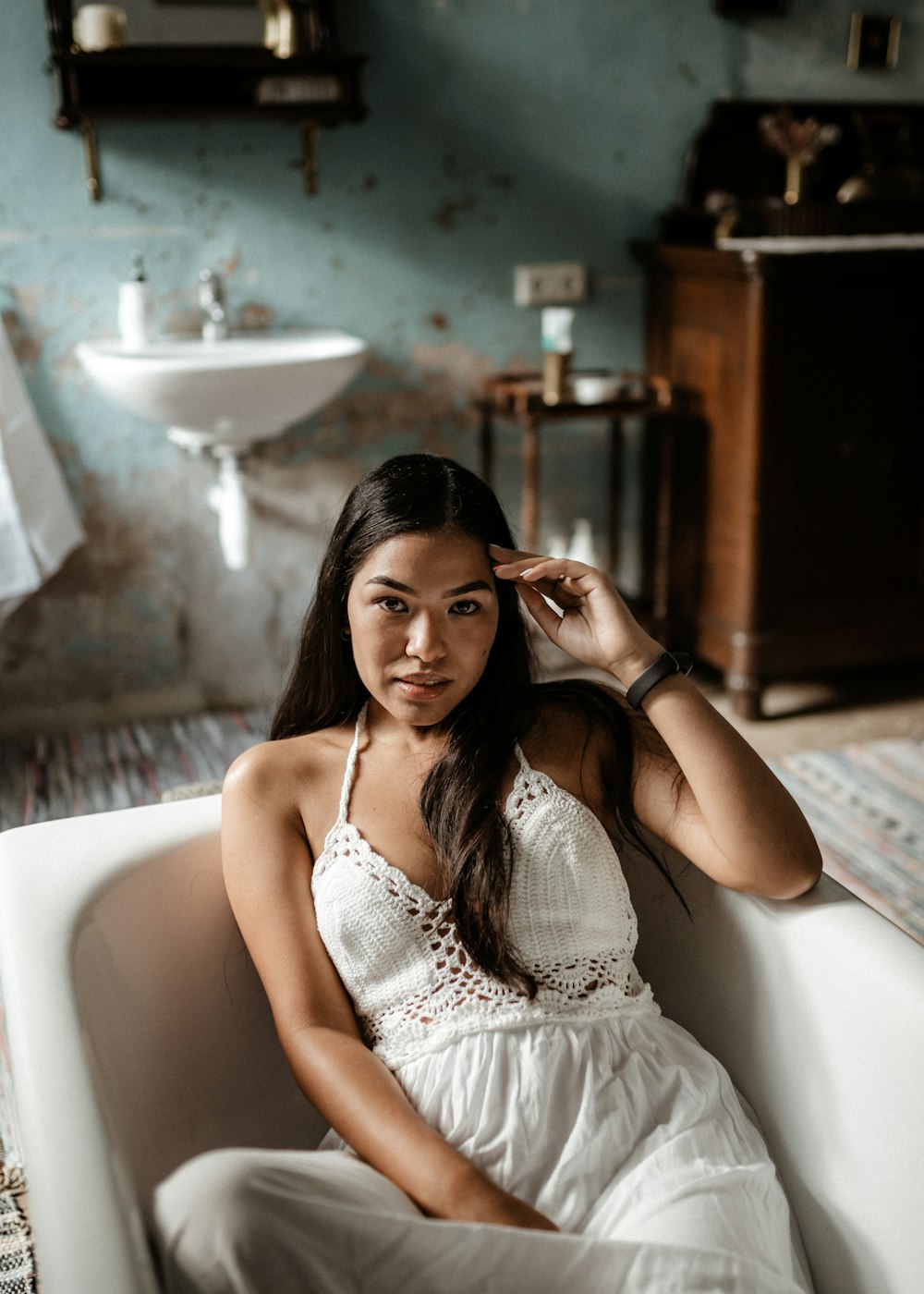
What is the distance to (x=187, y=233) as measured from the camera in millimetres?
2779

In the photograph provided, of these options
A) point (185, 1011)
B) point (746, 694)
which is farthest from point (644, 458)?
point (185, 1011)

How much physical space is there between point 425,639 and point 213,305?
6.16 feet

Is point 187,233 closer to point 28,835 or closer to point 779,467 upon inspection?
point 779,467

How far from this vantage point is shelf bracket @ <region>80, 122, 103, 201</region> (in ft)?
8.64

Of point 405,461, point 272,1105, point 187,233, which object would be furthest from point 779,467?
point 272,1105

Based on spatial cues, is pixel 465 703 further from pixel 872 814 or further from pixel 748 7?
pixel 748 7

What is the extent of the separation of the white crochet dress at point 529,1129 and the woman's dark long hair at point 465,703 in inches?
1.0

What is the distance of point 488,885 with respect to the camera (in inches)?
43.8

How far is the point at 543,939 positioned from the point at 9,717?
214cm

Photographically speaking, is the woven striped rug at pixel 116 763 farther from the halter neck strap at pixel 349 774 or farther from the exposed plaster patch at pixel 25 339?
the halter neck strap at pixel 349 774

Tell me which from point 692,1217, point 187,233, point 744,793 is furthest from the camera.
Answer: point 187,233

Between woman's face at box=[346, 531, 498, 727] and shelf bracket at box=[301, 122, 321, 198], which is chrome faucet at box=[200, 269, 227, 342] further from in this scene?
woman's face at box=[346, 531, 498, 727]

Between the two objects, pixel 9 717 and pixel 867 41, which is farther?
pixel 867 41

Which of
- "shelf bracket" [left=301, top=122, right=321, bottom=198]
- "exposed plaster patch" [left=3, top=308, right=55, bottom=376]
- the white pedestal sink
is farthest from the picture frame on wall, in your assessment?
"exposed plaster patch" [left=3, top=308, right=55, bottom=376]
